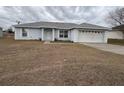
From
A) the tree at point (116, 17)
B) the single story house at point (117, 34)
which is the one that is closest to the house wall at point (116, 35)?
the single story house at point (117, 34)

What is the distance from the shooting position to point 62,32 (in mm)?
23312

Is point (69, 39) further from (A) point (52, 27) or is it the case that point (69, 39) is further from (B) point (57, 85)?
(B) point (57, 85)

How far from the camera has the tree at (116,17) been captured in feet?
106

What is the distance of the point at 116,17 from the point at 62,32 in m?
18.9

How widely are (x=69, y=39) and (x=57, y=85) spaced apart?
19.5m

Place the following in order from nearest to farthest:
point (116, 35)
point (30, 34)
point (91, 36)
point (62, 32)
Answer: point (91, 36) < point (30, 34) < point (62, 32) < point (116, 35)

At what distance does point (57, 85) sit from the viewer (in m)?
3.90

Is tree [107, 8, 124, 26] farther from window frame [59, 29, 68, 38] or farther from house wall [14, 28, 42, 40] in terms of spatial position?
house wall [14, 28, 42, 40]

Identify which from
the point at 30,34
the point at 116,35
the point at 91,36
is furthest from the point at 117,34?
the point at 30,34

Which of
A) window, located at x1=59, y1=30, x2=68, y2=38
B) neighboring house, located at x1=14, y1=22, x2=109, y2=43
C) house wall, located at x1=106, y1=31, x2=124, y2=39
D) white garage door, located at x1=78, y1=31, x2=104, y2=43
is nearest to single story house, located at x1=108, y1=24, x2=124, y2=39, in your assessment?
house wall, located at x1=106, y1=31, x2=124, y2=39

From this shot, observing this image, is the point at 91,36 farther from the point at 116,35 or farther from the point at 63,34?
the point at 116,35

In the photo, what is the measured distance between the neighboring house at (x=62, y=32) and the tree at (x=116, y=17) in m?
12.9

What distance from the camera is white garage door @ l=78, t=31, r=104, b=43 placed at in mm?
21422
